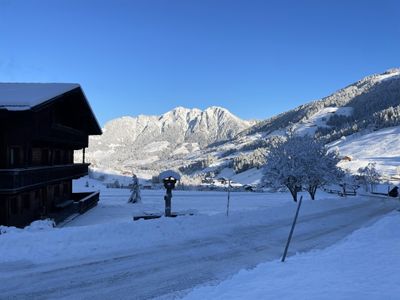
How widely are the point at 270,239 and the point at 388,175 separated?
4742 inches

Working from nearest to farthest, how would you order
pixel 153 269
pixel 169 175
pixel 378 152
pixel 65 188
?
1. pixel 153 269
2. pixel 169 175
3. pixel 65 188
4. pixel 378 152

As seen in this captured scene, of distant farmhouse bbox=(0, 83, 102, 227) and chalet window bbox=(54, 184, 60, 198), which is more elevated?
distant farmhouse bbox=(0, 83, 102, 227)

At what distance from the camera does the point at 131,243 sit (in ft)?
50.8

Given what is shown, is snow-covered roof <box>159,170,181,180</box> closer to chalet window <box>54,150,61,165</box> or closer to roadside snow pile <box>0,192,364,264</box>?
roadside snow pile <box>0,192,364,264</box>

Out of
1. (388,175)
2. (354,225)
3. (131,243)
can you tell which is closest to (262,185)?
(354,225)

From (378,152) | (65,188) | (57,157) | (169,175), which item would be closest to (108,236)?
(169,175)

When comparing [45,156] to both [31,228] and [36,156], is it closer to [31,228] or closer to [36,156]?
[36,156]

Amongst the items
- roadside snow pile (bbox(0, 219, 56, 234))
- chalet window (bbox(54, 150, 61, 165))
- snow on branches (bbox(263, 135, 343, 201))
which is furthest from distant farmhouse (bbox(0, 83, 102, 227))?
→ snow on branches (bbox(263, 135, 343, 201))

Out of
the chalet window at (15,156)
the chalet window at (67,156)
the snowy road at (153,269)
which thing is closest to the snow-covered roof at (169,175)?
the snowy road at (153,269)

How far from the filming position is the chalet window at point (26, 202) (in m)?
26.2

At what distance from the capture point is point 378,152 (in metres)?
171

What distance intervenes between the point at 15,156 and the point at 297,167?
880 inches

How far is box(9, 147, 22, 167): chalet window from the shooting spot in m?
24.5

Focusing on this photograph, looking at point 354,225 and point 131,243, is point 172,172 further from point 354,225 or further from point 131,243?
point 354,225
